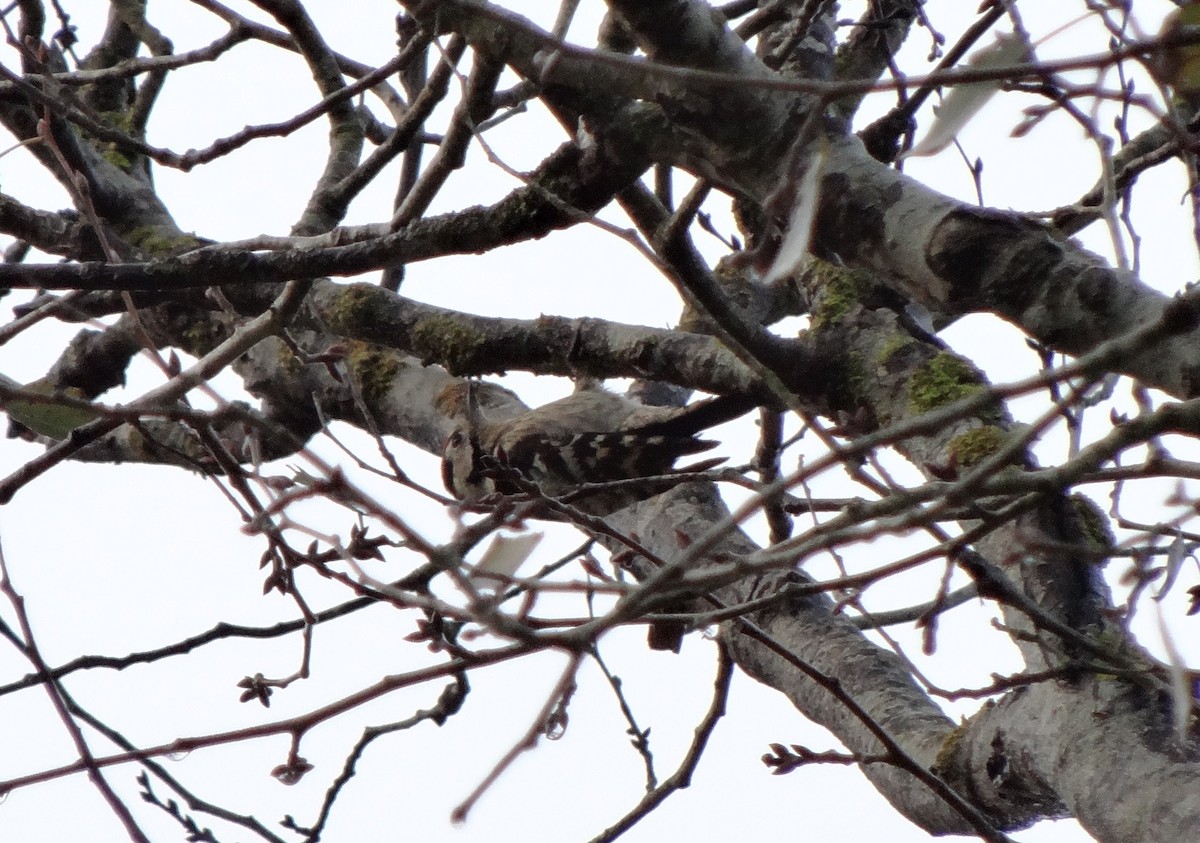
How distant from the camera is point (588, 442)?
350 centimetres

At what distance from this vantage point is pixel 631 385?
409 cm

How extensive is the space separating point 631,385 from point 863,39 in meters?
1.38

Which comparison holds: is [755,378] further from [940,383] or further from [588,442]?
[588,442]

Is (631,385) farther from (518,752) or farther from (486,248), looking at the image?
(518,752)

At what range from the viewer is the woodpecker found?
2959 mm

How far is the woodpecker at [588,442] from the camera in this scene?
116 inches

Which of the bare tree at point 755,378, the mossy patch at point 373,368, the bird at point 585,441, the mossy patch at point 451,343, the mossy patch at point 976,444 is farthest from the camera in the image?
the mossy patch at point 373,368

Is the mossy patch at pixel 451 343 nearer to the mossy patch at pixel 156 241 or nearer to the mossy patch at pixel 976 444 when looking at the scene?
the mossy patch at pixel 156 241

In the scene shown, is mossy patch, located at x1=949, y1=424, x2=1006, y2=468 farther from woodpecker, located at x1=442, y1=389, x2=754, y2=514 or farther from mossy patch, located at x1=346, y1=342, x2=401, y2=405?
mossy patch, located at x1=346, y1=342, x2=401, y2=405

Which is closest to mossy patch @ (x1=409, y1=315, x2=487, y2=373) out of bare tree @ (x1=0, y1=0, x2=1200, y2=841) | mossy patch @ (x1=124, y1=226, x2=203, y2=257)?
bare tree @ (x1=0, y1=0, x2=1200, y2=841)

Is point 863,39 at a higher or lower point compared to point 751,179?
higher

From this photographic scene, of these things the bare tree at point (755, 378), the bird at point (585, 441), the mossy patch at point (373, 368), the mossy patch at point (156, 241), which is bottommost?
the bare tree at point (755, 378)

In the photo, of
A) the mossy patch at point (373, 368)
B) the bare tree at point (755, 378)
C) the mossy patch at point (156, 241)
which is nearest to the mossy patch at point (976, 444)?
the bare tree at point (755, 378)

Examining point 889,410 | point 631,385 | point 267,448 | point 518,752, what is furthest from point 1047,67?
point 631,385
